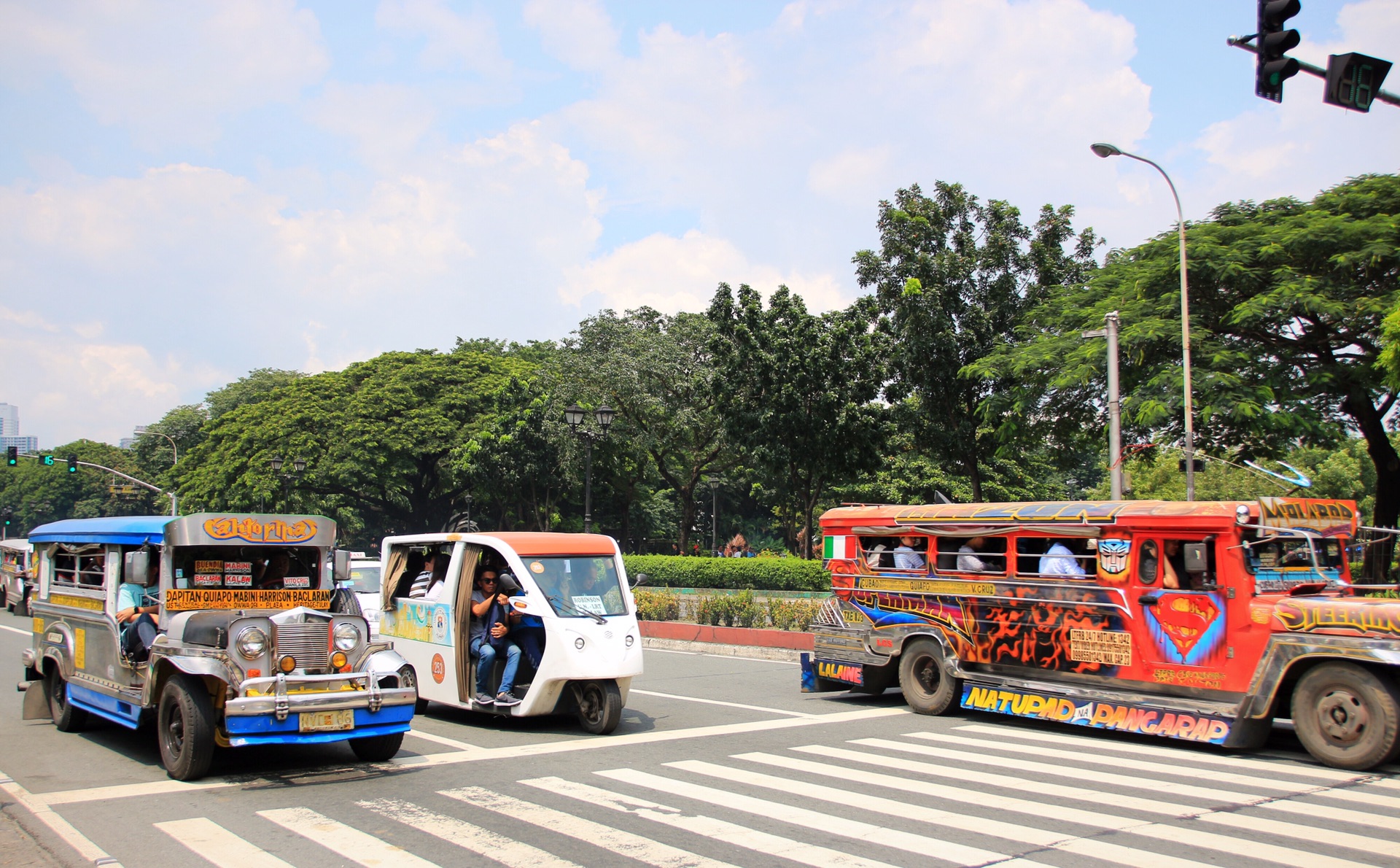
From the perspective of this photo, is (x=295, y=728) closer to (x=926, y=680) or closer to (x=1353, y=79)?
(x=926, y=680)

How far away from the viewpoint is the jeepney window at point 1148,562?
35.3ft

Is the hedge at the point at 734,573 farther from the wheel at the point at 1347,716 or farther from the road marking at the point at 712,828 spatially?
the road marking at the point at 712,828

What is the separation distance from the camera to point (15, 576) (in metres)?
31.5

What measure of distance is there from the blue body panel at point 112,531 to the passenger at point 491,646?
3264 mm

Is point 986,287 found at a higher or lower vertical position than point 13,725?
higher

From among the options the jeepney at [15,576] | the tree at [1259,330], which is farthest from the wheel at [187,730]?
the jeepney at [15,576]

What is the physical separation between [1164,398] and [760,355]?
41.2 feet

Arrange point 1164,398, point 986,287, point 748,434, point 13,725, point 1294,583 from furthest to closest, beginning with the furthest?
point 748,434 → point 986,287 → point 1164,398 → point 13,725 → point 1294,583

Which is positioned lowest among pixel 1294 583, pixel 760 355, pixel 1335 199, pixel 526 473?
pixel 1294 583

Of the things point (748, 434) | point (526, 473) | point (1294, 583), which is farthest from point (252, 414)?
point (1294, 583)

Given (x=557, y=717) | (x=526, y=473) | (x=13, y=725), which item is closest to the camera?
(x=13, y=725)

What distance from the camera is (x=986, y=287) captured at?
31500mm

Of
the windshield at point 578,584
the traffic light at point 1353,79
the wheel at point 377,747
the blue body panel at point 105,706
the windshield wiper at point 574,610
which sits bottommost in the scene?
the wheel at point 377,747

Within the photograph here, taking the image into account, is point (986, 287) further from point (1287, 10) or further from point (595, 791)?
point (595, 791)
